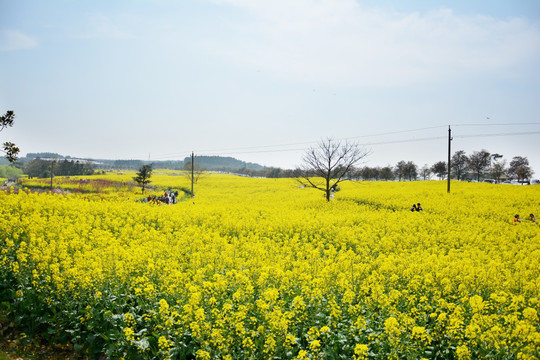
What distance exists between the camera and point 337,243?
17.2m

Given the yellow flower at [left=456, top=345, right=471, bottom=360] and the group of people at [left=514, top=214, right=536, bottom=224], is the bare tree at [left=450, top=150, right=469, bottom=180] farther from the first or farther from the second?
the yellow flower at [left=456, top=345, right=471, bottom=360]

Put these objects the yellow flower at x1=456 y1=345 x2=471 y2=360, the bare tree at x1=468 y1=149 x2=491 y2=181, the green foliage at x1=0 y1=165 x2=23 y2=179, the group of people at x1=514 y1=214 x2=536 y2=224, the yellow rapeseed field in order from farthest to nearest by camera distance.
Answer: the green foliage at x1=0 y1=165 x2=23 y2=179
the bare tree at x1=468 y1=149 x2=491 y2=181
the group of people at x1=514 y1=214 x2=536 y2=224
the yellow rapeseed field
the yellow flower at x1=456 y1=345 x2=471 y2=360

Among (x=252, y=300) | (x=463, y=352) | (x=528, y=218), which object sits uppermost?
(x=528, y=218)

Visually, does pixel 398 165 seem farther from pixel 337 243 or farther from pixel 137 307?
pixel 137 307

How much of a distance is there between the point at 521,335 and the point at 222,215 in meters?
17.6

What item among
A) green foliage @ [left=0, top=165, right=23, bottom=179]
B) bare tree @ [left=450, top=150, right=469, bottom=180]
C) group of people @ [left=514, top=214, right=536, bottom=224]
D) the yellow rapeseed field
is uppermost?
bare tree @ [left=450, top=150, right=469, bottom=180]

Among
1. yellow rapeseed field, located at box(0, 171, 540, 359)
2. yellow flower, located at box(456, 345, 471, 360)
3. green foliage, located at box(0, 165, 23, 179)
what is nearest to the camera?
yellow flower, located at box(456, 345, 471, 360)

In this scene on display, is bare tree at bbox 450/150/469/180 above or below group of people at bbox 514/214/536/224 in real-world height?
above

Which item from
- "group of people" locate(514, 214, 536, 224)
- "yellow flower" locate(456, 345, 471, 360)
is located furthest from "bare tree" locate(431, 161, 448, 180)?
"yellow flower" locate(456, 345, 471, 360)

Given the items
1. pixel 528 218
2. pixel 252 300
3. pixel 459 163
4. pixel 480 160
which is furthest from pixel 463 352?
pixel 459 163

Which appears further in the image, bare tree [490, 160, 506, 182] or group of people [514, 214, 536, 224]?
A: bare tree [490, 160, 506, 182]

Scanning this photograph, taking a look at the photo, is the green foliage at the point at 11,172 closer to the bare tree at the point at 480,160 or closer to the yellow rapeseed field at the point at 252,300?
the yellow rapeseed field at the point at 252,300

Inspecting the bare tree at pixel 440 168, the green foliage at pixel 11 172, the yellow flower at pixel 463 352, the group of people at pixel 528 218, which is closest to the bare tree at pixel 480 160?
the bare tree at pixel 440 168

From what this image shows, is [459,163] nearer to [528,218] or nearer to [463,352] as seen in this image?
[528,218]
